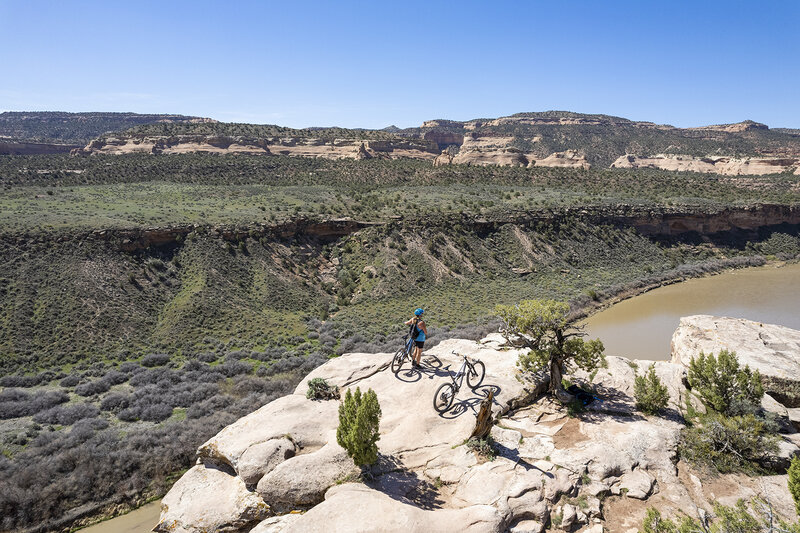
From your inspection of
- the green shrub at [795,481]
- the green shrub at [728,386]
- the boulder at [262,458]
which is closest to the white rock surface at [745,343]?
the green shrub at [728,386]

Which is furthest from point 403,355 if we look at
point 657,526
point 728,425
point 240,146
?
point 240,146

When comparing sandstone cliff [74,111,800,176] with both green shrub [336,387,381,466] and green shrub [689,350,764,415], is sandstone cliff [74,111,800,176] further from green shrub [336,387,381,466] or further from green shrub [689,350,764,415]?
green shrub [336,387,381,466]

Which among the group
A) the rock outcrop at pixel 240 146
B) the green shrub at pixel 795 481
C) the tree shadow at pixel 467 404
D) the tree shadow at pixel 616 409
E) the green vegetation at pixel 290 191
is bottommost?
the tree shadow at pixel 616 409

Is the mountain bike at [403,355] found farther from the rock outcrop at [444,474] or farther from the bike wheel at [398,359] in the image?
the rock outcrop at [444,474]

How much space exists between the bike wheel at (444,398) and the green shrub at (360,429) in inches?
94.1

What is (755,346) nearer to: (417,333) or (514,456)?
(514,456)

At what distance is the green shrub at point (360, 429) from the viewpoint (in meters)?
8.24

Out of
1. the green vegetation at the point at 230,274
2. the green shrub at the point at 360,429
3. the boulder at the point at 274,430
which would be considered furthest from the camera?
the green vegetation at the point at 230,274

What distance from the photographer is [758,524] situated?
6.36 metres

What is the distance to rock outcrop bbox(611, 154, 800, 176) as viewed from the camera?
7938 cm

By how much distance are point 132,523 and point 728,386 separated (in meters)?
17.4

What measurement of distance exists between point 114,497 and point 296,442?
6.66 metres

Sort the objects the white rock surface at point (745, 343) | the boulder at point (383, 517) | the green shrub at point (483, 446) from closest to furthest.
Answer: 1. the boulder at point (383, 517)
2. the green shrub at point (483, 446)
3. the white rock surface at point (745, 343)

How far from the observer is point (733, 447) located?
983cm
